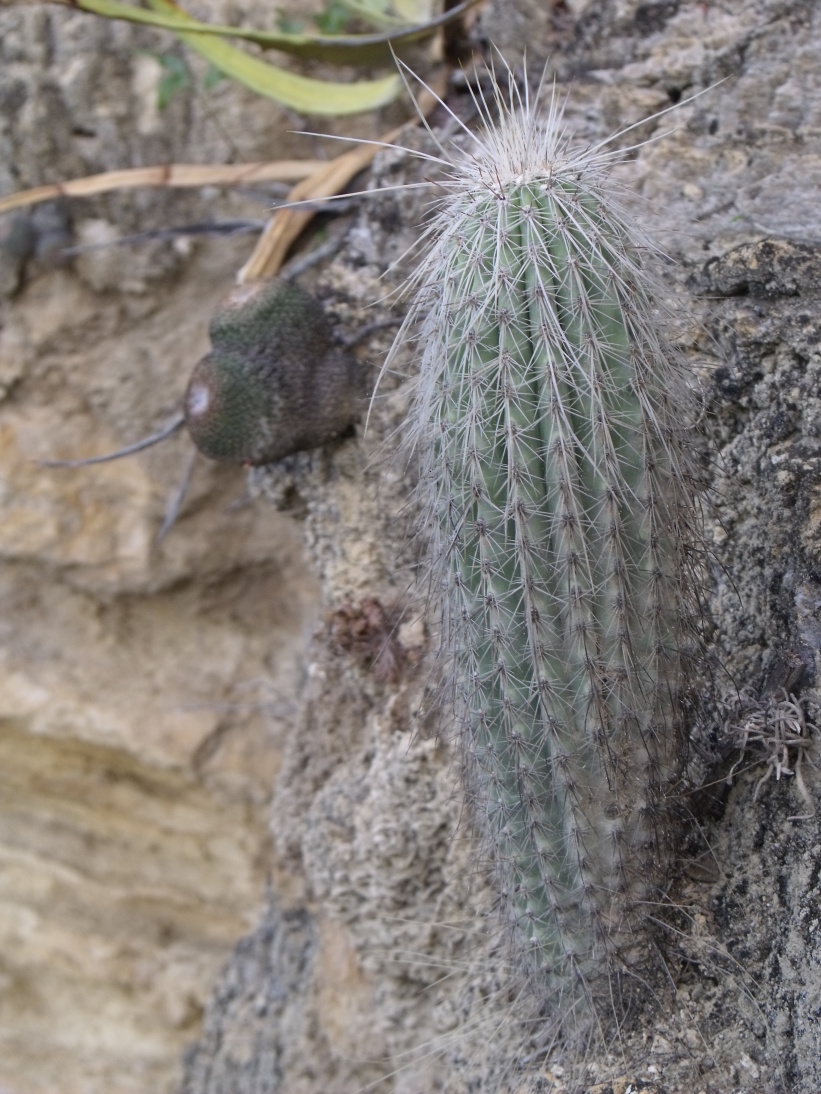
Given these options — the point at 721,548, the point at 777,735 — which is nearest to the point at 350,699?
the point at 721,548

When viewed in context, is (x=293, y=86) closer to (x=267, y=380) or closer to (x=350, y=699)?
(x=267, y=380)

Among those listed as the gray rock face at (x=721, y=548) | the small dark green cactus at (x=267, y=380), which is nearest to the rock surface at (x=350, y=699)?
the gray rock face at (x=721, y=548)

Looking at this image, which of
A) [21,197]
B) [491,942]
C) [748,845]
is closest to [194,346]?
[21,197]

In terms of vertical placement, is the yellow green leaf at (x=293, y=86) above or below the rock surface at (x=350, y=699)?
above

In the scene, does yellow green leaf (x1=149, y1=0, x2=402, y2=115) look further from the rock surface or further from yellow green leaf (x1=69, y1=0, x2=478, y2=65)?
the rock surface

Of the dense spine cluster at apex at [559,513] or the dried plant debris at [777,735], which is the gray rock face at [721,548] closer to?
the dried plant debris at [777,735]

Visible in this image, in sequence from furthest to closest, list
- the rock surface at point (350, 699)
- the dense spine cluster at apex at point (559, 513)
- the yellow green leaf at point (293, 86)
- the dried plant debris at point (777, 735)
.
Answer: the yellow green leaf at point (293, 86), the rock surface at point (350, 699), the dried plant debris at point (777, 735), the dense spine cluster at apex at point (559, 513)

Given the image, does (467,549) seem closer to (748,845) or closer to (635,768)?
(635,768)
